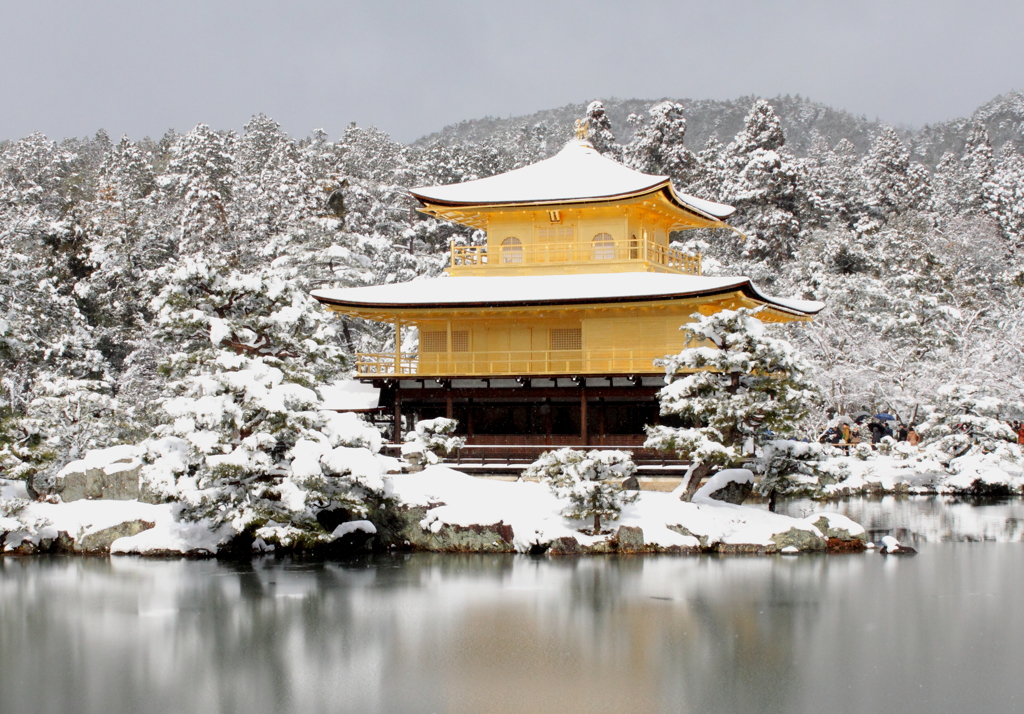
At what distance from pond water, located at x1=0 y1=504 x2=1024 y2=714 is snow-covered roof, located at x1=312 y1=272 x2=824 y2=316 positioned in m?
9.24

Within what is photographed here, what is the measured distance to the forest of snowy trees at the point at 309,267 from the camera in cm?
2541

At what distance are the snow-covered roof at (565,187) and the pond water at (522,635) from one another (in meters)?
14.2

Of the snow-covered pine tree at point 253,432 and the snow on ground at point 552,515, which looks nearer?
the snow-covered pine tree at point 253,432

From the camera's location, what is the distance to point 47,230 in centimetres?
5091

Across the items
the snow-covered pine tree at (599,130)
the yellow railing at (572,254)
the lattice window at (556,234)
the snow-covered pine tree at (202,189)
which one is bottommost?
the yellow railing at (572,254)

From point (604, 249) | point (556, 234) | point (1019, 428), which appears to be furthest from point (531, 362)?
point (1019, 428)

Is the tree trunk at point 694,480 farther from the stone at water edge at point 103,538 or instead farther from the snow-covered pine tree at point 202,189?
the snow-covered pine tree at point 202,189

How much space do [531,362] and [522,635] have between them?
55.0ft

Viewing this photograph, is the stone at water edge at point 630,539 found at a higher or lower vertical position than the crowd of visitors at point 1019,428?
lower

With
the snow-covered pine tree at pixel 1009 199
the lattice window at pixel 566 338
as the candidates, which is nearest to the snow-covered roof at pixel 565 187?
the lattice window at pixel 566 338

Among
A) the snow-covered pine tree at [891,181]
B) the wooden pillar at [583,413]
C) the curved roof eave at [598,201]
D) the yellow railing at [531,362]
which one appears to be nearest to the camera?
the yellow railing at [531,362]

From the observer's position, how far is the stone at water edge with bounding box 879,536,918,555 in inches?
920

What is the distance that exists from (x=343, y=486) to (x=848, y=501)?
64.5ft

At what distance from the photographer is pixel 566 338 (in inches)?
1291
